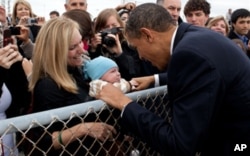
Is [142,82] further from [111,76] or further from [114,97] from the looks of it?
[114,97]

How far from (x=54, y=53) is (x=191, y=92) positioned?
101 centimetres

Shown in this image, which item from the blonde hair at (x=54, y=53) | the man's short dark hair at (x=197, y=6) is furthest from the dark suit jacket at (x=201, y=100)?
the man's short dark hair at (x=197, y=6)

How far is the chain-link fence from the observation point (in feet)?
4.42

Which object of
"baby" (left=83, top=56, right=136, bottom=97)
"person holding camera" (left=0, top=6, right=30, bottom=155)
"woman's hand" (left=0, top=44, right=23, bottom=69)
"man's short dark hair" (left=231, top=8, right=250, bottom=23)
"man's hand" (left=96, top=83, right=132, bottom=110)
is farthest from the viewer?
"man's short dark hair" (left=231, top=8, right=250, bottom=23)

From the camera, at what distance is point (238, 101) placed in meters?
1.63

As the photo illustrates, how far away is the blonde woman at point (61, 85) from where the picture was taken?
1.73 m

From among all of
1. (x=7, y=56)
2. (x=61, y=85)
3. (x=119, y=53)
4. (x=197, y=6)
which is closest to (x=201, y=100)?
(x=61, y=85)

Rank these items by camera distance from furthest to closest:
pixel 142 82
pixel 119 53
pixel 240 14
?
pixel 240 14, pixel 119 53, pixel 142 82

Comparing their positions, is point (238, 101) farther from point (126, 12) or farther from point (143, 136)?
point (126, 12)

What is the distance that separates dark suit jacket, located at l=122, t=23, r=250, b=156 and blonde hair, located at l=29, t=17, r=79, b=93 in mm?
612

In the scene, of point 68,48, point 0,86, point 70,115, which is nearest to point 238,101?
point 70,115

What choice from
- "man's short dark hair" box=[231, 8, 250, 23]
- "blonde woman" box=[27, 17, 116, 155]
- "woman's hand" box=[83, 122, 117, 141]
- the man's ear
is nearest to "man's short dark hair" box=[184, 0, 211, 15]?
"man's short dark hair" box=[231, 8, 250, 23]

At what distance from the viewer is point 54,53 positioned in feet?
6.95

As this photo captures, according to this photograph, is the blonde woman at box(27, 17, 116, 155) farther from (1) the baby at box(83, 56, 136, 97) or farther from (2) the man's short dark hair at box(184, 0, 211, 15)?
(2) the man's short dark hair at box(184, 0, 211, 15)
